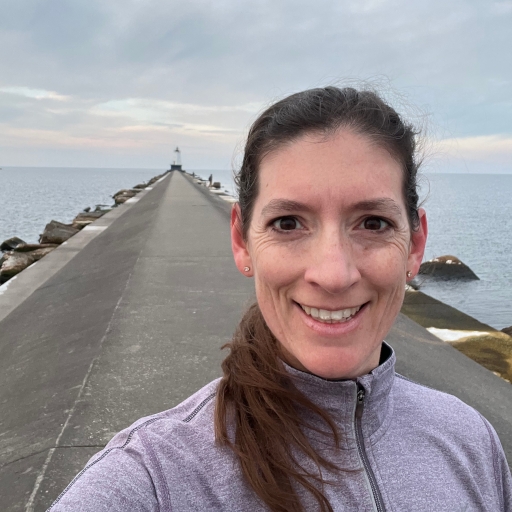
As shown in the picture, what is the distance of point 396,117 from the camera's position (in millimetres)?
1705

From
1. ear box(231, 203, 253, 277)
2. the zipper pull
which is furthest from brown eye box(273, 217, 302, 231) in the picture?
the zipper pull

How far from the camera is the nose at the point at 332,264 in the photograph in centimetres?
139

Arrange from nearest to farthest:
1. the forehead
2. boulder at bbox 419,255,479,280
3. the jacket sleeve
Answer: the jacket sleeve → the forehead → boulder at bbox 419,255,479,280

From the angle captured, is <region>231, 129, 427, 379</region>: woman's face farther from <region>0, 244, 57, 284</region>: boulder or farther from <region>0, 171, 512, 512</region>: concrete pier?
<region>0, 244, 57, 284</region>: boulder

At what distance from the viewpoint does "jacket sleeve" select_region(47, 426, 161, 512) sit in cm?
119

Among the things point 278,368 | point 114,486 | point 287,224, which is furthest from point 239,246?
point 114,486

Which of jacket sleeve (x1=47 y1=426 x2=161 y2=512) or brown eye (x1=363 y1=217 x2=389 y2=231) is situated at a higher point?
brown eye (x1=363 y1=217 x2=389 y2=231)

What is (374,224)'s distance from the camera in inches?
58.8

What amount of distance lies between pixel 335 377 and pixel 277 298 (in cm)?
27

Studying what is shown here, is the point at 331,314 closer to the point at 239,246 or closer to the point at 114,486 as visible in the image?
the point at 239,246

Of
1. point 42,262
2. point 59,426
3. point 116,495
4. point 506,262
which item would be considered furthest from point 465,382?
point 506,262

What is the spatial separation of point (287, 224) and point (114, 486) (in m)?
0.78

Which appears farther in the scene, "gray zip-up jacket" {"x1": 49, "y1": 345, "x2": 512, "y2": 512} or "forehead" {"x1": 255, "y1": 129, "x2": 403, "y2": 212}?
"forehead" {"x1": 255, "y1": 129, "x2": 403, "y2": 212}

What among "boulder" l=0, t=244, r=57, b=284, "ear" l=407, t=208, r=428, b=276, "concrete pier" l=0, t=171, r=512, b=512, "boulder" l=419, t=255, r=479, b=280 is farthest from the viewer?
"boulder" l=419, t=255, r=479, b=280
